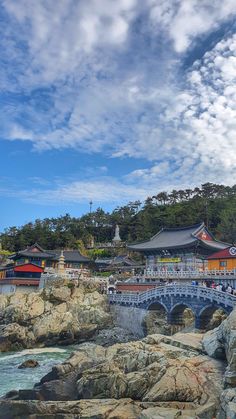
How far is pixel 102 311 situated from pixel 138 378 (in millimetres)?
27476

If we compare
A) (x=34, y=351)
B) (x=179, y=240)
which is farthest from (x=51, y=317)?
(x=179, y=240)

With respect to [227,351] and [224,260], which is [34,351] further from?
[227,351]

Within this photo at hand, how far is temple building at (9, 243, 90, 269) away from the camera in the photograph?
69.2 meters

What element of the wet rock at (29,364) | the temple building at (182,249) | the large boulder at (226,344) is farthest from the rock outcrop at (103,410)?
the temple building at (182,249)

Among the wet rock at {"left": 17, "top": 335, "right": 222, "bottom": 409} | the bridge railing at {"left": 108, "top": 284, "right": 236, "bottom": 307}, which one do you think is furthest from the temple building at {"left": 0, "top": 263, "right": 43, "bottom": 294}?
the wet rock at {"left": 17, "top": 335, "right": 222, "bottom": 409}

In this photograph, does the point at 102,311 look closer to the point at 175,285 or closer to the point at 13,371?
the point at 175,285

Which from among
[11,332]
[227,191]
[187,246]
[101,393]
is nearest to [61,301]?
[11,332]

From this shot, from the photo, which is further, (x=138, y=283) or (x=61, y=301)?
(x=138, y=283)

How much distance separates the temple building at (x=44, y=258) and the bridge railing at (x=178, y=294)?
2275 cm

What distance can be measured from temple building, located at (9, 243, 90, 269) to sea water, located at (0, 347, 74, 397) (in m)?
28.7

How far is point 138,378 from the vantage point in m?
Answer: 21.8

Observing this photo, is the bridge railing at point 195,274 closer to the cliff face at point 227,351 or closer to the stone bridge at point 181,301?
the stone bridge at point 181,301

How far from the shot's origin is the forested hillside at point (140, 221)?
94812 millimetres

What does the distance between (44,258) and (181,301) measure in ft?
122
